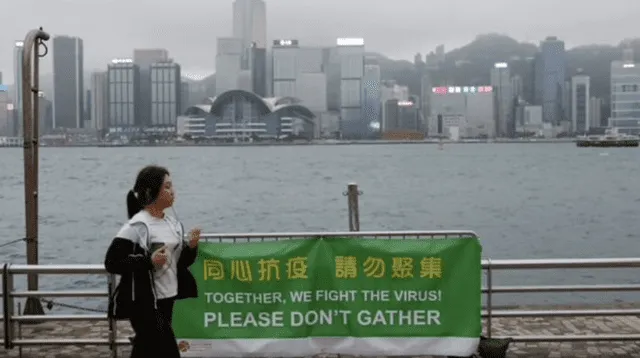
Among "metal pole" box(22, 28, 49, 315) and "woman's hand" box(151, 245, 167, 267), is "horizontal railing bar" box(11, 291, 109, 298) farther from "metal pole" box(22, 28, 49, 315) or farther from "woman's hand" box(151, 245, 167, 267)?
"metal pole" box(22, 28, 49, 315)

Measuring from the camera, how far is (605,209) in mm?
71188

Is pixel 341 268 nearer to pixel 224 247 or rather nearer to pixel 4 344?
pixel 224 247

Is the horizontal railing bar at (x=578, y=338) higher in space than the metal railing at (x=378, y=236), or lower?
lower

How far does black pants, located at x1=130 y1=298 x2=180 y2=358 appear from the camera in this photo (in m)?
6.59

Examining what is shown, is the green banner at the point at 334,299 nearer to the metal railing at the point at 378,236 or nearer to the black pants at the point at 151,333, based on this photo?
the metal railing at the point at 378,236

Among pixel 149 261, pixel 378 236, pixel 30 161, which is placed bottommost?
pixel 378 236

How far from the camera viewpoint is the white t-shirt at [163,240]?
255 inches

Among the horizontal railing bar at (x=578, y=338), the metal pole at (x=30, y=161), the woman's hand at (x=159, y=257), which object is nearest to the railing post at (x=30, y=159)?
the metal pole at (x=30, y=161)

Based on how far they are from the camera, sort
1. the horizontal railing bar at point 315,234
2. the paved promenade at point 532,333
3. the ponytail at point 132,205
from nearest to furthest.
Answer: the ponytail at point 132,205 → the horizontal railing bar at point 315,234 → the paved promenade at point 532,333

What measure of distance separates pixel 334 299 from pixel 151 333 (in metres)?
2.32

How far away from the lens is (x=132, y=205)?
22.2 feet

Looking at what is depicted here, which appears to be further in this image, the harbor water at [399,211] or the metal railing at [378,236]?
the harbor water at [399,211]

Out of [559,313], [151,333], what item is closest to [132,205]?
[151,333]

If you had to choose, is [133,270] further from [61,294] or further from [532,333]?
[532,333]
